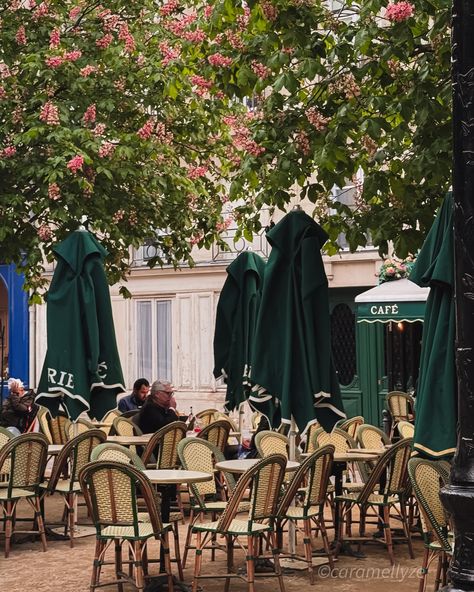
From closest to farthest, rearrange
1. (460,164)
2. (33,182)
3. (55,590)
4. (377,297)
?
(460,164) → (55,590) → (33,182) → (377,297)

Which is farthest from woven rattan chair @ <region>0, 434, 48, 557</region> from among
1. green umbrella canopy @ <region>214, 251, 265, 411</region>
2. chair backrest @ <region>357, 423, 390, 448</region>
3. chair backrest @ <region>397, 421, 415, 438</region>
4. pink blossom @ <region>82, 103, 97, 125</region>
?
pink blossom @ <region>82, 103, 97, 125</region>

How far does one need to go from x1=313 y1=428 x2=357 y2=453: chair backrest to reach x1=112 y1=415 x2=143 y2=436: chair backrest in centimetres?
267

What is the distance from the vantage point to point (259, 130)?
1138 centimetres

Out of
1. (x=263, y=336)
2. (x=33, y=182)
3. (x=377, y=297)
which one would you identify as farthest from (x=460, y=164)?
(x=377, y=297)

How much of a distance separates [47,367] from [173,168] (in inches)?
232

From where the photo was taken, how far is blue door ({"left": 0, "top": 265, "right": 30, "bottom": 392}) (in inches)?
1091

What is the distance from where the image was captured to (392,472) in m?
10.6

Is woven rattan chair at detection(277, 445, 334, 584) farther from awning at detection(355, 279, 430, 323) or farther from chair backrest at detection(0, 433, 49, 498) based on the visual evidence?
awning at detection(355, 279, 430, 323)

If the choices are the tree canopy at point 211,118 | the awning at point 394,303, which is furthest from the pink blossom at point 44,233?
the awning at point 394,303

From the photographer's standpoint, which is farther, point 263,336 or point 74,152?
point 74,152

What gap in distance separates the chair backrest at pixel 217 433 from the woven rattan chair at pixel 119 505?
4.05 m

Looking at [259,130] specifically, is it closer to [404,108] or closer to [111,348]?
[404,108]

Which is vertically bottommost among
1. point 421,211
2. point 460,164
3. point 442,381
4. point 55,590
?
point 55,590

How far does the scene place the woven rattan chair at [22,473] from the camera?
10891 mm
